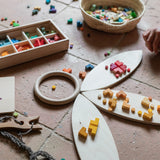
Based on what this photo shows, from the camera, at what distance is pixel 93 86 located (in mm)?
1332

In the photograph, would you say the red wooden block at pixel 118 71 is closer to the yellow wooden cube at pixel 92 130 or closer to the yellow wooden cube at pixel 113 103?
the yellow wooden cube at pixel 113 103

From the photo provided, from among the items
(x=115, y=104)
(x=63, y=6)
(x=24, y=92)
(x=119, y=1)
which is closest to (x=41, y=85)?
(x=24, y=92)

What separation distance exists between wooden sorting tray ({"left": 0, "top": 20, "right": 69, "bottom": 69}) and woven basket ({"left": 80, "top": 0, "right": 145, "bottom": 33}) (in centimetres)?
28

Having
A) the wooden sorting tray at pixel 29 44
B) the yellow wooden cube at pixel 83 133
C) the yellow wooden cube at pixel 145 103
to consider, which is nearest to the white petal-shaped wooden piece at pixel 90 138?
the yellow wooden cube at pixel 83 133

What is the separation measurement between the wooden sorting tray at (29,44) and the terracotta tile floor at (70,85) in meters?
0.04

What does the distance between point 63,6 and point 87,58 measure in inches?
28.6

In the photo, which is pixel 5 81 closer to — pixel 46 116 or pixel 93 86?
pixel 46 116

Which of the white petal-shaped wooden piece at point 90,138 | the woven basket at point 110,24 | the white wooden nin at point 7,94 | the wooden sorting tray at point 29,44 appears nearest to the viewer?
the white petal-shaped wooden piece at point 90,138

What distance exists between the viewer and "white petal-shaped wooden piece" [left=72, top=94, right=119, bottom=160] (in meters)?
1.05

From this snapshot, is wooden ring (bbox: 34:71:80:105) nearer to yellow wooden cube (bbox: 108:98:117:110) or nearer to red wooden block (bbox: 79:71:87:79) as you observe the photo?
red wooden block (bbox: 79:71:87:79)

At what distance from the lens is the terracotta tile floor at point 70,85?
109 cm

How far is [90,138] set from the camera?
1100 mm

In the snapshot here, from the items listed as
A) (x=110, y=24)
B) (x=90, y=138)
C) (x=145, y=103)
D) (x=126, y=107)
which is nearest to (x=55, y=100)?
(x=90, y=138)

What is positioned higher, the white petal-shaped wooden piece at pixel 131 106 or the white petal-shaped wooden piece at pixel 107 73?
the white petal-shaped wooden piece at pixel 107 73
